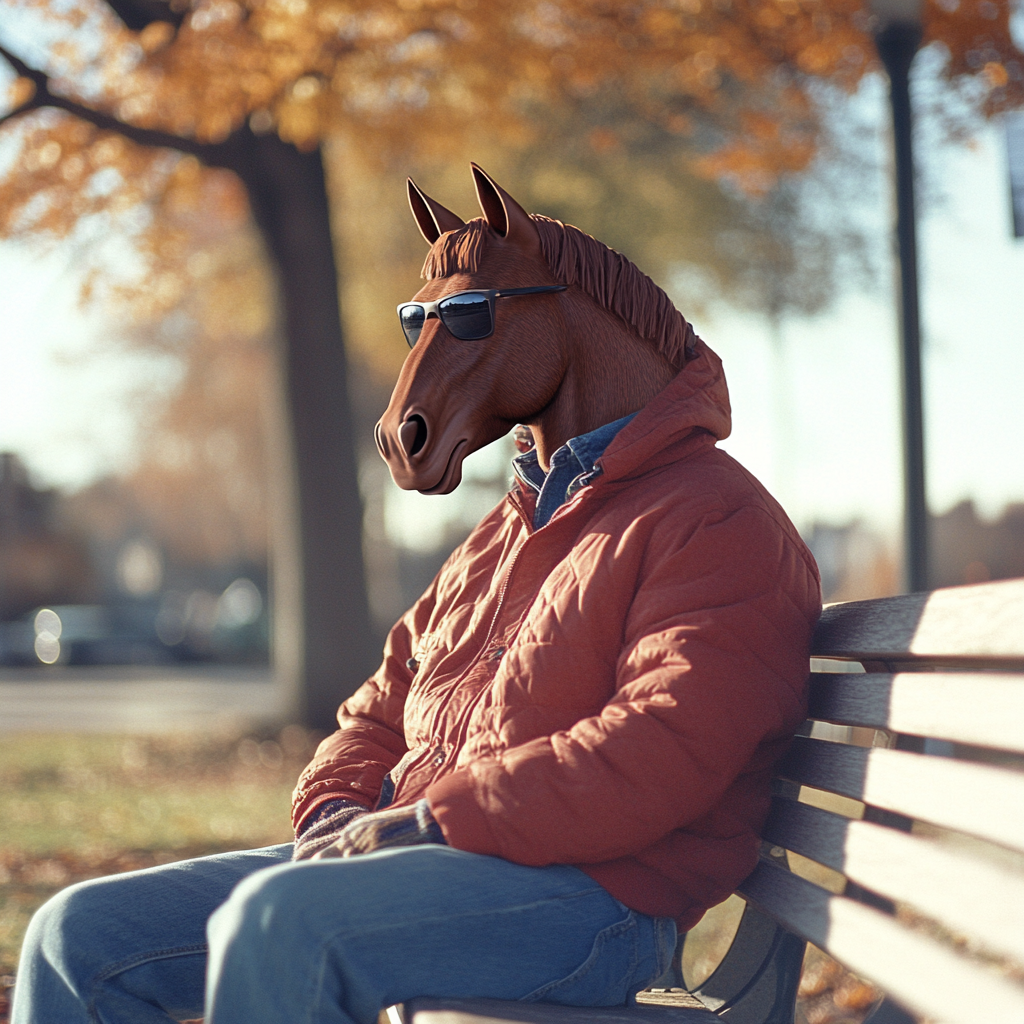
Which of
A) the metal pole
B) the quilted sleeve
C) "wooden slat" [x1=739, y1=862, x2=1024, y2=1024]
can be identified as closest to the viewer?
"wooden slat" [x1=739, y1=862, x2=1024, y2=1024]


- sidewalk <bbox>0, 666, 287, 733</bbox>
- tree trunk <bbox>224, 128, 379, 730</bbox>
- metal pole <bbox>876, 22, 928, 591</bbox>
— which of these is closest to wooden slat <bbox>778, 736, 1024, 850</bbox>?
metal pole <bbox>876, 22, 928, 591</bbox>

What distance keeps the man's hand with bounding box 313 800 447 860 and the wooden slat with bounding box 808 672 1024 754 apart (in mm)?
673

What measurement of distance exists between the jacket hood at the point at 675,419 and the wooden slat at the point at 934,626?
1.30 feet

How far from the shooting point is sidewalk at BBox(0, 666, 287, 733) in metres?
13.6

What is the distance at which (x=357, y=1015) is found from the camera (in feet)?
6.03

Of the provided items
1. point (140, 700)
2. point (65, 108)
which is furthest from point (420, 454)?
point (140, 700)

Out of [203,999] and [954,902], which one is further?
[203,999]

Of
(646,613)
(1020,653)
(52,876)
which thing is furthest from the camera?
(52,876)

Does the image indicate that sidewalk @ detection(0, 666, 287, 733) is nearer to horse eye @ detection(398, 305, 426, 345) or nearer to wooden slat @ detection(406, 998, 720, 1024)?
horse eye @ detection(398, 305, 426, 345)

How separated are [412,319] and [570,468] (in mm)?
395

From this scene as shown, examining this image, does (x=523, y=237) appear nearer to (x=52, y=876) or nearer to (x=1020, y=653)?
(x=1020, y=653)

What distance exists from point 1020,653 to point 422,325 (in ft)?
3.97

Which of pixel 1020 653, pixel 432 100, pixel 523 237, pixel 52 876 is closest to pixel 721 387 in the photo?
pixel 523 237

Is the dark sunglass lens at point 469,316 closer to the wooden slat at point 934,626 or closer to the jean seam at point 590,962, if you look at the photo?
the wooden slat at point 934,626
